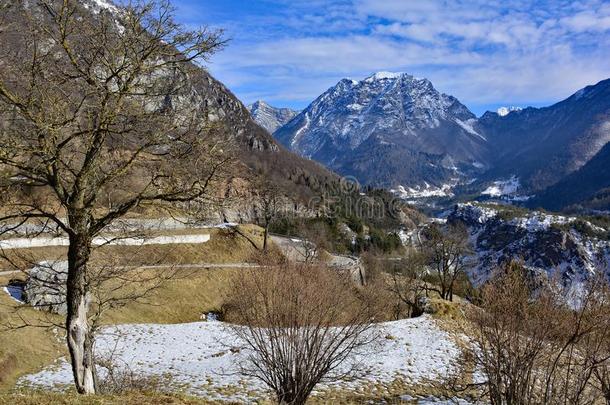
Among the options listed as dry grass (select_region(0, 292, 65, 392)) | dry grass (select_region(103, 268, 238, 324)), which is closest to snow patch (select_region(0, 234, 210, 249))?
dry grass (select_region(103, 268, 238, 324))

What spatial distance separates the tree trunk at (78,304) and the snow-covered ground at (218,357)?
682 cm

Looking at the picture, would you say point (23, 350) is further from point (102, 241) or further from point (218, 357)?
point (102, 241)

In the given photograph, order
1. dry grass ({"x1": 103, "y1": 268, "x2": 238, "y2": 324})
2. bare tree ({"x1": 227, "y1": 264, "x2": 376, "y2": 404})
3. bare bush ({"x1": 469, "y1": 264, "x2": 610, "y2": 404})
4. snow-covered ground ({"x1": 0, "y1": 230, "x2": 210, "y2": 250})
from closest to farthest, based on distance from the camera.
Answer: bare bush ({"x1": 469, "y1": 264, "x2": 610, "y2": 404}) < bare tree ({"x1": 227, "y1": 264, "x2": 376, "y2": 404}) < dry grass ({"x1": 103, "y1": 268, "x2": 238, "y2": 324}) < snow-covered ground ({"x1": 0, "y1": 230, "x2": 210, "y2": 250})

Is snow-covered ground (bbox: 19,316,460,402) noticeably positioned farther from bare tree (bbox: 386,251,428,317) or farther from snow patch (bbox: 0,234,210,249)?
snow patch (bbox: 0,234,210,249)

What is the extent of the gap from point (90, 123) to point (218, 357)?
16.6 m

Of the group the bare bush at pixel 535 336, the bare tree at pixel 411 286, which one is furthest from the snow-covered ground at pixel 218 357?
the bare tree at pixel 411 286

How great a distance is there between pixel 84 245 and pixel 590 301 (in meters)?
12.7

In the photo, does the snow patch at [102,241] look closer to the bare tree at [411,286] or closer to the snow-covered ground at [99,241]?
the snow-covered ground at [99,241]

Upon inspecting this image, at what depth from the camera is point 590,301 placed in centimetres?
1222

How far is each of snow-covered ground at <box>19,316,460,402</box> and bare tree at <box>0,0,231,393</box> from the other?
27.1 feet

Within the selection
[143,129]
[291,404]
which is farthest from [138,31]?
[291,404]

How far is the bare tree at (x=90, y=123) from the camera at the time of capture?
8.85 meters

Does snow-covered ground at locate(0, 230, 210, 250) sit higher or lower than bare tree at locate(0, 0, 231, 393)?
lower

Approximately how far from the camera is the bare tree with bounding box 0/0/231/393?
348 inches
